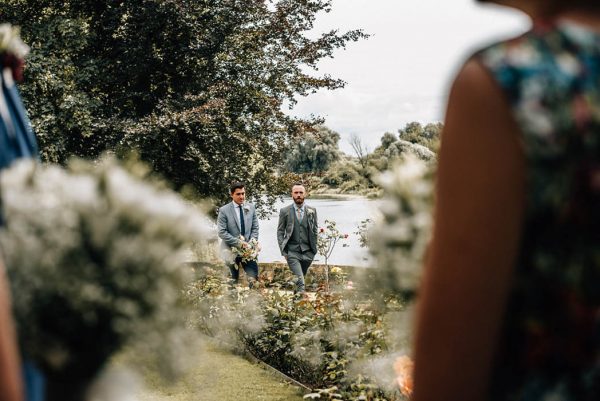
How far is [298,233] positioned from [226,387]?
4.12m

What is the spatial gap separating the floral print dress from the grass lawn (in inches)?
230

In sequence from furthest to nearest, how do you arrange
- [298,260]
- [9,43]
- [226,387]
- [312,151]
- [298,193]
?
[312,151] < [298,193] < [298,260] < [226,387] < [9,43]

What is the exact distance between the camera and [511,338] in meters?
0.93

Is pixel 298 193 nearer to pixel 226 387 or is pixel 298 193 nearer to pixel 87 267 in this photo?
pixel 226 387

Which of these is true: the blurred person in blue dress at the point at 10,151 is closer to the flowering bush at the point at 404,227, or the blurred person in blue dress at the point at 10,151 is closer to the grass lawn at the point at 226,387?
the flowering bush at the point at 404,227

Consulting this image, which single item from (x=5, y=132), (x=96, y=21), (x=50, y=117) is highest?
(x=96, y=21)

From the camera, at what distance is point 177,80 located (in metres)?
16.8

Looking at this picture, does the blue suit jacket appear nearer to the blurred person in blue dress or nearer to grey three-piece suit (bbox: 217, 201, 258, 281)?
grey three-piece suit (bbox: 217, 201, 258, 281)

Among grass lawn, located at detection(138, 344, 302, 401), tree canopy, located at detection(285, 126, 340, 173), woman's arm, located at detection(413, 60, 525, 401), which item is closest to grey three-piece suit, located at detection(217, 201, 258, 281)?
grass lawn, located at detection(138, 344, 302, 401)

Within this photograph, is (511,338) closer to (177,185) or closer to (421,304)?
(421,304)

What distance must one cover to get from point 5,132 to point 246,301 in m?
7.52

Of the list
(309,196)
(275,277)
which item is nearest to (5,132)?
(275,277)

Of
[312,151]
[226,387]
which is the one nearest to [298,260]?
[226,387]

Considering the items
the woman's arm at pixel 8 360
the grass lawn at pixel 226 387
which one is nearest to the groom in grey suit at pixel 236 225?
the grass lawn at pixel 226 387
